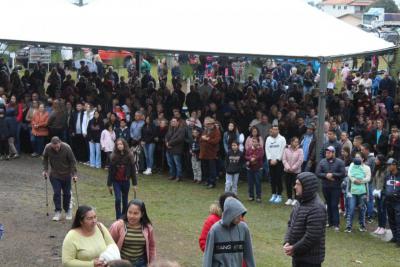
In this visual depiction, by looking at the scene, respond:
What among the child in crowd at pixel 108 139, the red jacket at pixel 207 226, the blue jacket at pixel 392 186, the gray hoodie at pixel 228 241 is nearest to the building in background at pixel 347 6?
the child in crowd at pixel 108 139

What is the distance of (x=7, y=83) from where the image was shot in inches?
904

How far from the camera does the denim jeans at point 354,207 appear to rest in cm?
1348

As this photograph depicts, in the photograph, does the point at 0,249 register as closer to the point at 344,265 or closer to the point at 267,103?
the point at 344,265

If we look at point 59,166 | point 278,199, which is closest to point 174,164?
point 278,199

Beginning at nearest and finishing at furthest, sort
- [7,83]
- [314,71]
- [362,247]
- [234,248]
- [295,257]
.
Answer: [234,248]
[295,257]
[362,247]
[7,83]
[314,71]

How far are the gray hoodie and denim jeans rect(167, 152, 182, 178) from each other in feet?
33.1

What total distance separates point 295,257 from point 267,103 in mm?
13355

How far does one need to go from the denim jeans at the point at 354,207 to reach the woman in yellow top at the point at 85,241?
696cm

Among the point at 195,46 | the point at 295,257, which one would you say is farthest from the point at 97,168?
the point at 295,257

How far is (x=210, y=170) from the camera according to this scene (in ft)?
55.6

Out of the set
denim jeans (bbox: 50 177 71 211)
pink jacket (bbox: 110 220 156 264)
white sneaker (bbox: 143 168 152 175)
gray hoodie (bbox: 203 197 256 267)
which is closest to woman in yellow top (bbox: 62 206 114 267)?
pink jacket (bbox: 110 220 156 264)

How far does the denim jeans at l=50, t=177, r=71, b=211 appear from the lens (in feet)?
42.4

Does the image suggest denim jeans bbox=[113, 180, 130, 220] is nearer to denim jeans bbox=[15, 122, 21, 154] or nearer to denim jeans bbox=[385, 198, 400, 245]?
denim jeans bbox=[385, 198, 400, 245]

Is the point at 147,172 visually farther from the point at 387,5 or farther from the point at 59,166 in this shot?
the point at 387,5
